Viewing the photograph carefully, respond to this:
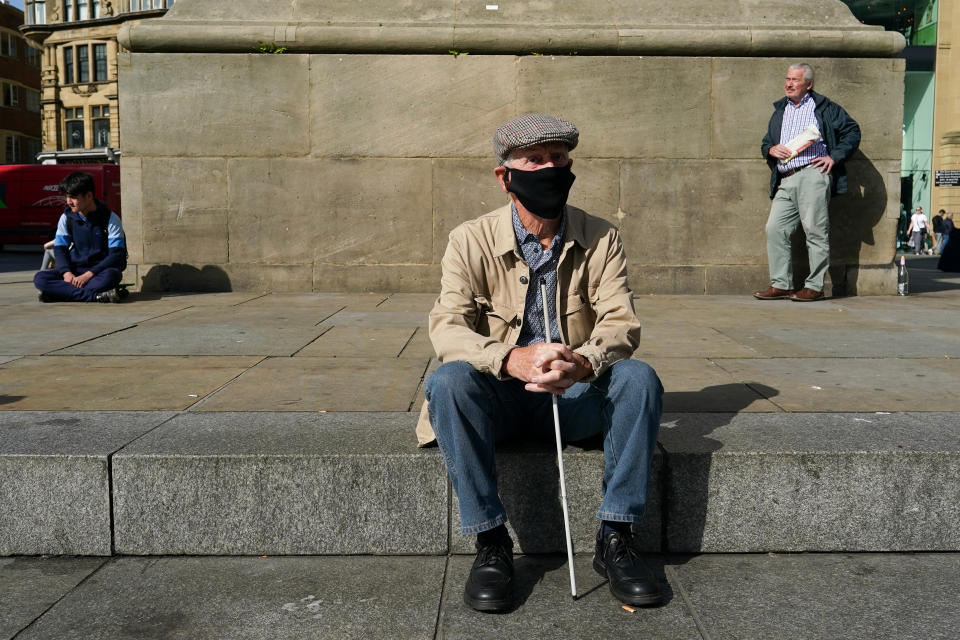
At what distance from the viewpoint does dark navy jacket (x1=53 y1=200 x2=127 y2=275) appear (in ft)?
25.5

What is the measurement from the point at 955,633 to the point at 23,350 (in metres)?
4.85

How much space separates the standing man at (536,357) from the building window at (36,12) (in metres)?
69.0

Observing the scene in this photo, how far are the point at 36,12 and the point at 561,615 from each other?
70.6 metres

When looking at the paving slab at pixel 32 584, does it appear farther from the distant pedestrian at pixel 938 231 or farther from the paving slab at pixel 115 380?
the distant pedestrian at pixel 938 231

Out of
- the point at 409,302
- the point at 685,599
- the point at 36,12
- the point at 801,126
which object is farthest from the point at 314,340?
the point at 36,12

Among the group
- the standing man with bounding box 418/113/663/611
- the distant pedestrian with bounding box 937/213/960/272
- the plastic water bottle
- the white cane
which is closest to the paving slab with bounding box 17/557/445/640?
the standing man with bounding box 418/113/663/611

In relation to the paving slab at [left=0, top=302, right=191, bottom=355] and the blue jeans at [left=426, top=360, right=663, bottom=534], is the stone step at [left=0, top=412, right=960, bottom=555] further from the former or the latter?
the paving slab at [left=0, top=302, right=191, bottom=355]

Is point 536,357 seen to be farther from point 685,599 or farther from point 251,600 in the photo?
point 251,600

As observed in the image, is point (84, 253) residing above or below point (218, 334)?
above

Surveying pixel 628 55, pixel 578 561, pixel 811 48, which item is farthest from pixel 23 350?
pixel 811 48

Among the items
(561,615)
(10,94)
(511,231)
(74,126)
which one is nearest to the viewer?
(561,615)

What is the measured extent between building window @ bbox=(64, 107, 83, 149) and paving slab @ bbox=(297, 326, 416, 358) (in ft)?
198

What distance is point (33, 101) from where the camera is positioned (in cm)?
6269

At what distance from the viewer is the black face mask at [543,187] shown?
304 centimetres
